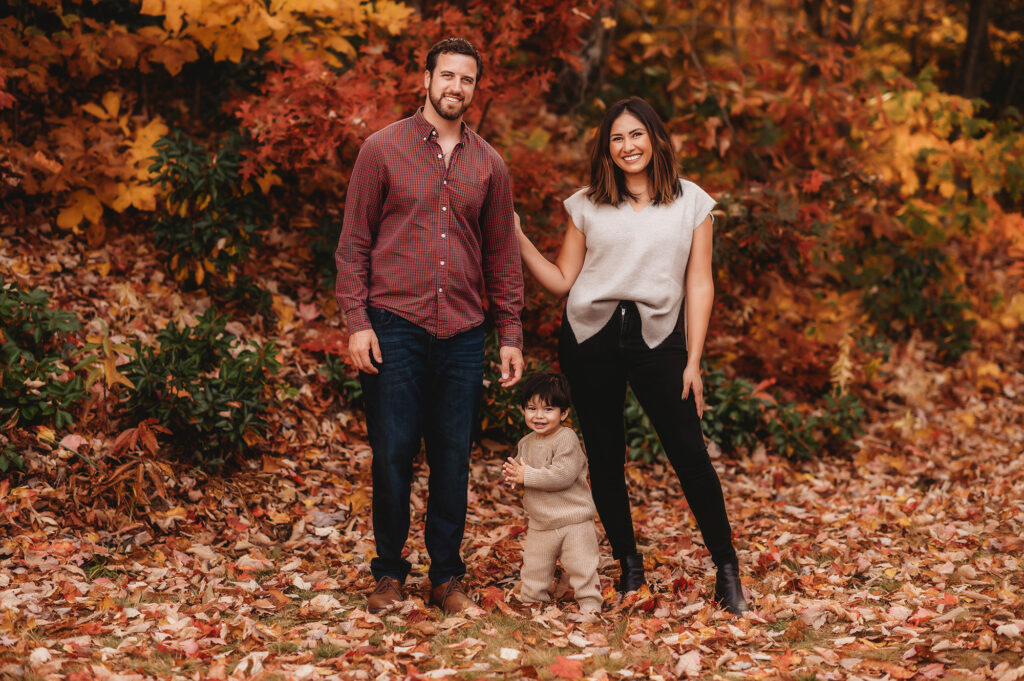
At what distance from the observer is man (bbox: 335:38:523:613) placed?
354 cm

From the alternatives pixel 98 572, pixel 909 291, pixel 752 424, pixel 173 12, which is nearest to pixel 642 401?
pixel 98 572

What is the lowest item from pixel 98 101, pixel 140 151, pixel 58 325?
pixel 58 325

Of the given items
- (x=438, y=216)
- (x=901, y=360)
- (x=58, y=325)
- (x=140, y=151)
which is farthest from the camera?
(x=901, y=360)

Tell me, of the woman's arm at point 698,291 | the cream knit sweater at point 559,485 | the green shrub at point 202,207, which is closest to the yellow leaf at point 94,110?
the green shrub at point 202,207

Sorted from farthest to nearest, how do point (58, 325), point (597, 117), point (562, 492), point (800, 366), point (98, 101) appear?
point (597, 117)
point (800, 366)
point (98, 101)
point (58, 325)
point (562, 492)

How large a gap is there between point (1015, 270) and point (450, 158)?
22.7ft

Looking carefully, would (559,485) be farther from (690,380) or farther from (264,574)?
(264,574)

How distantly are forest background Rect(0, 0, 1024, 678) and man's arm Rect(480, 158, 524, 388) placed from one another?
42.5 inches

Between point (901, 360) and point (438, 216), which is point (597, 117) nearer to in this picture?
point (901, 360)

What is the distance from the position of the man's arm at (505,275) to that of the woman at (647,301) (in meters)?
0.23

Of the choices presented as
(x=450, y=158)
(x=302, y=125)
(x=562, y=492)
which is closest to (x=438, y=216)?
(x=450, y=158)

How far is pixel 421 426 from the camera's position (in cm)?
378

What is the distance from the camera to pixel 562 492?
388cm

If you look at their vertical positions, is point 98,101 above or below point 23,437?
above
